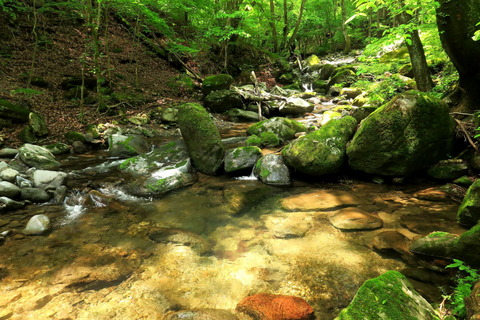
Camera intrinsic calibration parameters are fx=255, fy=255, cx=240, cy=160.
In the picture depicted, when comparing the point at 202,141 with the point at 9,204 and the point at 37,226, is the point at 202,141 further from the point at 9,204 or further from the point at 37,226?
the point at 9,204

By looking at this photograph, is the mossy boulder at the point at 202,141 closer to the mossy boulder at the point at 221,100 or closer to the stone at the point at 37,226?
the stone at the point at 37,226

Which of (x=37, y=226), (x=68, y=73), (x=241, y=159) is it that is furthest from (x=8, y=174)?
(x=68, y=73)

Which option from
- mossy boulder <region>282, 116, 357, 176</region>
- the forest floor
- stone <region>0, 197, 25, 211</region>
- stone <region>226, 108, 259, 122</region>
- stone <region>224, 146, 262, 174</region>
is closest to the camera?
stone <region>0, 197, 25, 211</region>

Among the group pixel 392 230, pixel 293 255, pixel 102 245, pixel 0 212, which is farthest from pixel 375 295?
pixel 0 212

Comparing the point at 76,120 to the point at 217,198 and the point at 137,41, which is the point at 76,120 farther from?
the point at 137,41

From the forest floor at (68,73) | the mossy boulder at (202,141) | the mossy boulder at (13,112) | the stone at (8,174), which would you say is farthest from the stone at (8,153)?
the mossy boulder at (202,141)

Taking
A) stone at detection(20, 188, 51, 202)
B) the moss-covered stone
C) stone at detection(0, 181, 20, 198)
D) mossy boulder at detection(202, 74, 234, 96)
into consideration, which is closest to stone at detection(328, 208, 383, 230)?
the moss-covered stone

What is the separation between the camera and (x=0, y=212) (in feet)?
15.3

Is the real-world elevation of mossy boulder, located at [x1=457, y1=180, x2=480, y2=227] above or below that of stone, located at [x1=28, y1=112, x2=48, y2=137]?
below

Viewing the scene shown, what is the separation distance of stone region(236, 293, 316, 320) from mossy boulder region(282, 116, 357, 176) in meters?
3.56

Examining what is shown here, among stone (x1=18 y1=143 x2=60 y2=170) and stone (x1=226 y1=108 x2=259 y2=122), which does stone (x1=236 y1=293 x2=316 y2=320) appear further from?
stone (x1=226 y1=108 x2=259 y2=122)

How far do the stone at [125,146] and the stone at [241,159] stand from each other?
3173 mm

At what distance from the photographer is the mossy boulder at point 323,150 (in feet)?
19.0

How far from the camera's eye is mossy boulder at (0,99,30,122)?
25.7ft
